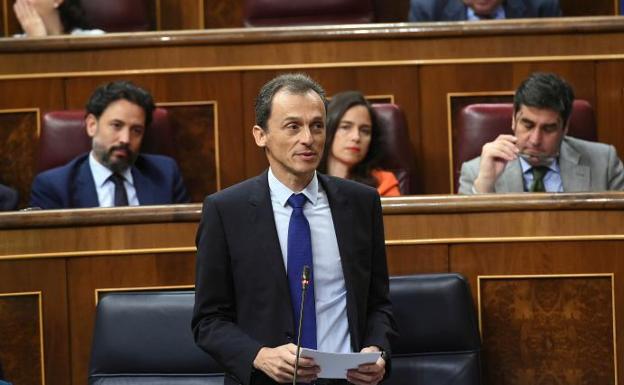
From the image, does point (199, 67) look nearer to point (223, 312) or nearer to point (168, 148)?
point (168, 148)

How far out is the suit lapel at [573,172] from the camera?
142 cm

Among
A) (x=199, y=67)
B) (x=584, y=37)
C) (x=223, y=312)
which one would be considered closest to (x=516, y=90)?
(x=584, y=37)

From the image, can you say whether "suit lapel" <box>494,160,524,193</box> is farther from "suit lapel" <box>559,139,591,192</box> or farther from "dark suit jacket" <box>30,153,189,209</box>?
"dark suit jacket" <box>30,153,189,209</box>

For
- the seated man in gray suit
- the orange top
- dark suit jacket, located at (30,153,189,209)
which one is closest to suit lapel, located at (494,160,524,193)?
the seated man in gray suit

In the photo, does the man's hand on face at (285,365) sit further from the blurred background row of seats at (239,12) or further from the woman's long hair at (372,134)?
the blurred background row of seats at (239,12)

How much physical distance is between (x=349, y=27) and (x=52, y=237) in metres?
0.60

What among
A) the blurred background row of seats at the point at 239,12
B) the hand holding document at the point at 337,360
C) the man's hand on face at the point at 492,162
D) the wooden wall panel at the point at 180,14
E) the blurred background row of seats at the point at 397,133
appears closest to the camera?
the hand holding document at the point at 337,360

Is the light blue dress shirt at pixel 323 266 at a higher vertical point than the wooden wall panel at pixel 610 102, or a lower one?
lower

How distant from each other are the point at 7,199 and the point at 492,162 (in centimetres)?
59

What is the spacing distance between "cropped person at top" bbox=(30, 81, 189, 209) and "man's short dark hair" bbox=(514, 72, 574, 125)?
17.4 inches

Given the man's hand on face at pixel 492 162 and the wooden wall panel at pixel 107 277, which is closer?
the wooden wall panel at pixel 107 277

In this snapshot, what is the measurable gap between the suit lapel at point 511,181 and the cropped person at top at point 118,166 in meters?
0.40

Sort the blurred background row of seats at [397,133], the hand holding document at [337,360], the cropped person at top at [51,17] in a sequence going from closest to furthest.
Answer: the hand holding document at [337,360], the blurred background row of seats at [397,133], the cropped person at top at [51,17]

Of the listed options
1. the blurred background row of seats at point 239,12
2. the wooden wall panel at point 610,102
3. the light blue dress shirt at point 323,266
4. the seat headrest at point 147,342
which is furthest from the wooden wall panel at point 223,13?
the light blue dress shirt at point 323,266
